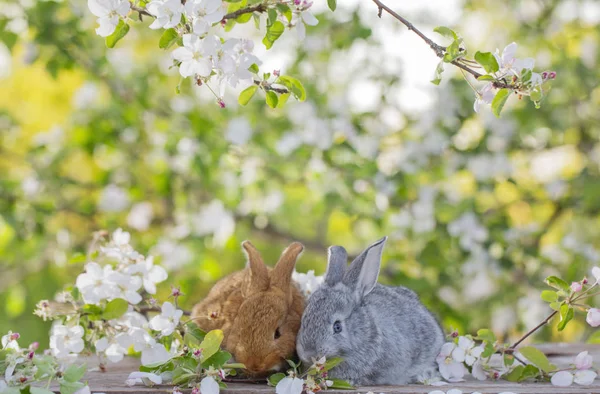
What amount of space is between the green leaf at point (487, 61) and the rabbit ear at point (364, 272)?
69cm

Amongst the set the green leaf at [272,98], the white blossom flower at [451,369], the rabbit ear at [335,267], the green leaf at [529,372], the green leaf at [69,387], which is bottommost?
the green leaf at [529,372]

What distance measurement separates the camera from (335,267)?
8.30ft

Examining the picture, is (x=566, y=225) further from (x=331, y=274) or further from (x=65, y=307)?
(x=65, y=307)

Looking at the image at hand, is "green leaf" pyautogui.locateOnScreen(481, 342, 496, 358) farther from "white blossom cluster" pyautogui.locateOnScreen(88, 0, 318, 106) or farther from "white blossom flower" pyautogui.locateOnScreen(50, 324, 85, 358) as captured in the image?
"white blossom flower" pyautogui.locateOnScreen(50, 324, 85, 358)

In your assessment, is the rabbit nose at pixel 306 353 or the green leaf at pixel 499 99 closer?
the green leaf at pixel 499 99

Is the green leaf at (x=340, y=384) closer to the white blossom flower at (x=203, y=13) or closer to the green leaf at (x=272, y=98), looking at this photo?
the green leaf at (x=272, y=98)

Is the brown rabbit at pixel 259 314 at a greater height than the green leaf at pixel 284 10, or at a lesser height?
lesser

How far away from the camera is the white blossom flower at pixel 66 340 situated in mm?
2510

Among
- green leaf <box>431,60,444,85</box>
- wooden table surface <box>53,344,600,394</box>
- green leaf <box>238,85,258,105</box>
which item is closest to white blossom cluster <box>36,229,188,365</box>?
→ wooden table surface <box>53,344,600,394</box>

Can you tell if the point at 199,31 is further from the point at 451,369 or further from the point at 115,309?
the point at 451,369

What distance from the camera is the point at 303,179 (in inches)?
199

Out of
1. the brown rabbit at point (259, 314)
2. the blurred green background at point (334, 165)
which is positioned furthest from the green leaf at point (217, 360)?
the blurred green background at point (334, 165)

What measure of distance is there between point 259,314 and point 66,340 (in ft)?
2.20

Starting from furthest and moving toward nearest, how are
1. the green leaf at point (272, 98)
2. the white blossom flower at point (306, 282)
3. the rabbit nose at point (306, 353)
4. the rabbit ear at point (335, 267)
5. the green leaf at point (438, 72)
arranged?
the white blossom flower at point (306, 282) → the rabbit ear at point (335, 267) → the rabbit nose at point (306, 353) → the green leaf at point (272, 98) → the green leaf at point (438, 72)
